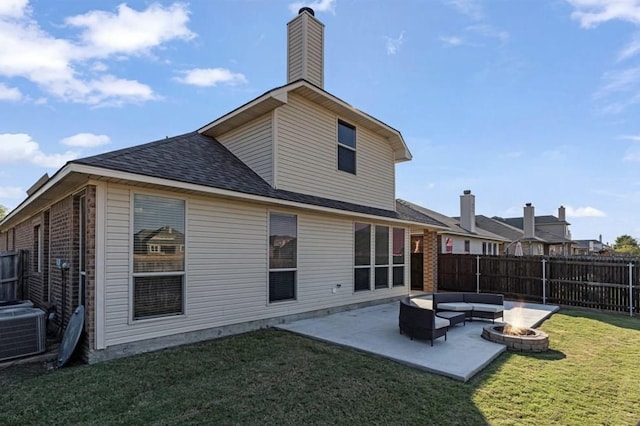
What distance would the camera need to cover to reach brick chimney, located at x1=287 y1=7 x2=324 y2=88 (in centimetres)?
978

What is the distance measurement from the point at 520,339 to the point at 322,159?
610 centimetres

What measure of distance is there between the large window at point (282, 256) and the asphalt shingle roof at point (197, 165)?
2.24ft

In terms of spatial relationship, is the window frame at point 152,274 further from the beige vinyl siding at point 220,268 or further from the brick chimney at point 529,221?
the brick chimney at point 529,221

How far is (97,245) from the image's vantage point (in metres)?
5.34

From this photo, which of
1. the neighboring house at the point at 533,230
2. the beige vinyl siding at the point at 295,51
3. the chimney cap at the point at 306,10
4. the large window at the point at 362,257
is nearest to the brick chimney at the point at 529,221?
the neighboring house at the point at 533,230

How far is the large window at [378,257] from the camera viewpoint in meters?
10.4

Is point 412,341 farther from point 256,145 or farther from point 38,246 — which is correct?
point 38,246

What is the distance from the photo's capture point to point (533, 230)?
28.0 metres

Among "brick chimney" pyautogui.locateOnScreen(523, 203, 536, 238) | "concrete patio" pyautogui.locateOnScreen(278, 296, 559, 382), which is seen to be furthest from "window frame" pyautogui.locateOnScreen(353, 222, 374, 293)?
"brick chimney" pyautogui.locateOnScreen(523, 203, 536, 238)

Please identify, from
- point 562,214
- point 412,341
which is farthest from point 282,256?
point 562,214

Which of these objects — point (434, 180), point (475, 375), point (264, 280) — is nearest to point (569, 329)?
point (475, 375)

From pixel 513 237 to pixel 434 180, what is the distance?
40.2ft

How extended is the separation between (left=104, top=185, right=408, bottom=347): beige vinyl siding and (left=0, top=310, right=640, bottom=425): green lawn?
0.62m

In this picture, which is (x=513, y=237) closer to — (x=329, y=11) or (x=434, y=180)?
(x=434, y=180)
